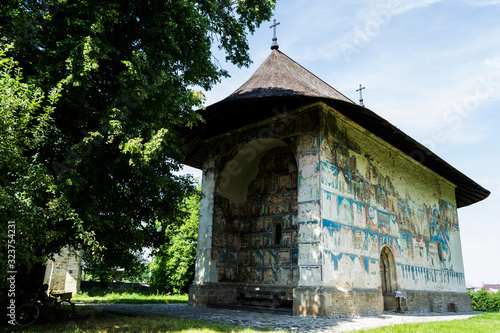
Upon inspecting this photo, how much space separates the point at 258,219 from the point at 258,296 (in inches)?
117

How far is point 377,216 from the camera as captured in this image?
38.7ft

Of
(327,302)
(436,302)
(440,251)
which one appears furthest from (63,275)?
(440,251)

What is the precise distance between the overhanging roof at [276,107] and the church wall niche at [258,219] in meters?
1.42

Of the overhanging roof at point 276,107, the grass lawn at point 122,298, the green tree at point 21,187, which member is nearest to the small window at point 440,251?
the overhanging roof at point 276,107

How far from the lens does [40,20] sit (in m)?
6.20

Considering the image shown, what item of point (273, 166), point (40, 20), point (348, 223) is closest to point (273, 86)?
point (273, 166)

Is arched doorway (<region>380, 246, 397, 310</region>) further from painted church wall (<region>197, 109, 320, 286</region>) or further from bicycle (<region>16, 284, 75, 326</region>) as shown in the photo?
bicycle (<region>16, 284, 75, 326</region>)

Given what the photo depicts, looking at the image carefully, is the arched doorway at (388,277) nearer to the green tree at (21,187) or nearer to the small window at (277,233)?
the small window at (277,233)

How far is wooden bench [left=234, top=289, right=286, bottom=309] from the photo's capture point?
10531mm

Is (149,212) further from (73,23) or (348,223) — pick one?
(348,223)

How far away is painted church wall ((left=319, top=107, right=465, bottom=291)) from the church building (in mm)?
42

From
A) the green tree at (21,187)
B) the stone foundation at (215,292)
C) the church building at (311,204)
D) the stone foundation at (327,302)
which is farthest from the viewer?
the stone foundation at (215,292)

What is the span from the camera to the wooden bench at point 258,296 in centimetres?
1053

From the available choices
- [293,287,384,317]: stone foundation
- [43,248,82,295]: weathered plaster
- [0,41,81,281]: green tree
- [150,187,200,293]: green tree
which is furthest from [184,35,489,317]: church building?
[43,248,82,295]: weathered plaster
